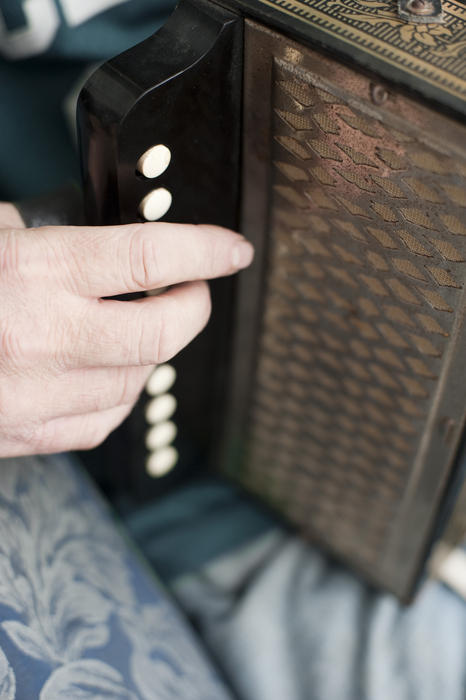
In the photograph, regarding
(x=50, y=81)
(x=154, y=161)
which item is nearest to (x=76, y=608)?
(x=154, y=161)

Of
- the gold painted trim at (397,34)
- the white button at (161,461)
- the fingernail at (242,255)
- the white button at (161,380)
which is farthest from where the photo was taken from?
the white button at (161,461)

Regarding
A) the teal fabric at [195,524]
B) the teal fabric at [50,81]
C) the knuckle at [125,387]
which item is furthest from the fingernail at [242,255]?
the teal fabric at [195,524]

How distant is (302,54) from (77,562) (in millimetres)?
437

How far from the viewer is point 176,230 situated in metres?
0.49

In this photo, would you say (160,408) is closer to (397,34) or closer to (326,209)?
(326,209)

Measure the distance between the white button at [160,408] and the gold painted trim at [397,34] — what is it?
35 cm

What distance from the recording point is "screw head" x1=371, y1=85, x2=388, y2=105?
1.42 ft

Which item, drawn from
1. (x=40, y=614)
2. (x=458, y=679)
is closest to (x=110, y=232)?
(x=40, y=614)

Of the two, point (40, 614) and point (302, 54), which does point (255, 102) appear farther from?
point (40, 614)

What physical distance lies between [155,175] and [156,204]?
22 mm

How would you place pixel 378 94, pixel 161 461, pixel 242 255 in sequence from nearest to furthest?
pixel 378 94 < pixel 242 255 < pixel 161 461

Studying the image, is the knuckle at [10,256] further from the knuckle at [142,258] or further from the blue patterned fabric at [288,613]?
the blue patterned fabric at [288,613]

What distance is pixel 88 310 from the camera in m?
0.48

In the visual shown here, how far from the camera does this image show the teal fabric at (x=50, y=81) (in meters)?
0.64
